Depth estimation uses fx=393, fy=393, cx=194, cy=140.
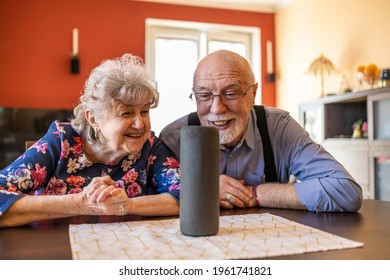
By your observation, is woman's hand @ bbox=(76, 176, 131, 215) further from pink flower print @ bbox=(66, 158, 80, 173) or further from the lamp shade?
the lamp shade

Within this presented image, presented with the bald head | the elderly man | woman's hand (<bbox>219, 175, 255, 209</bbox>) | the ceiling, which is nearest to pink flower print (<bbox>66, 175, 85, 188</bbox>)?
the elderly man

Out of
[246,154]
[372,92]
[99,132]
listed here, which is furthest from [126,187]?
[372,92]

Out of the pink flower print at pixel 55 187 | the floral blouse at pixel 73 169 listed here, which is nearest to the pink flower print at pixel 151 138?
the floral blouse at pixel 73 169

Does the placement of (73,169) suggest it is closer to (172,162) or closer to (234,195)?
(172,162)

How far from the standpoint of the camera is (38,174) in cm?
125

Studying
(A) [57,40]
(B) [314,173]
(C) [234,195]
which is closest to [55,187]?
(C) [234,195]

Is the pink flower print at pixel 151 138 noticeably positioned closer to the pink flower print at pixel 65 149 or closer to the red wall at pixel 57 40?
the pink flower print at pixel 65 149

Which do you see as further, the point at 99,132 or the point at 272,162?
the point at 272,162

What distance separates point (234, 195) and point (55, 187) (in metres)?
0.60

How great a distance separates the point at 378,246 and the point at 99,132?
3.03ft

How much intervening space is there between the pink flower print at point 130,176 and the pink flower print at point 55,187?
0.68ft
